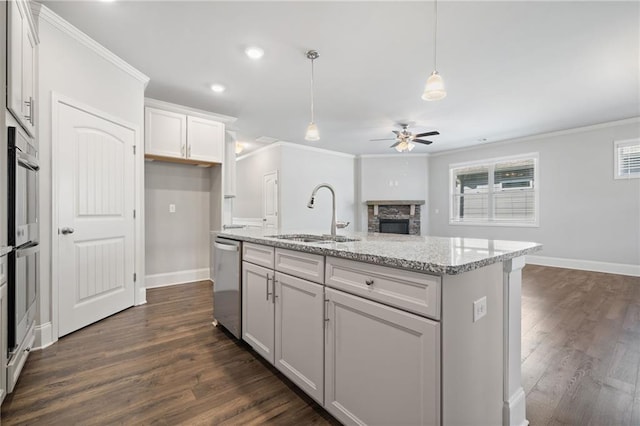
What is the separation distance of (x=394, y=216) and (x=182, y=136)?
5.49 metres

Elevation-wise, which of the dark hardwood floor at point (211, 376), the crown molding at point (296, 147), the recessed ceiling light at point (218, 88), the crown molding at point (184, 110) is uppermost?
the recessed ceiling light at point (218, 88)

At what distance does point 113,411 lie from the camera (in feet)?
5.14

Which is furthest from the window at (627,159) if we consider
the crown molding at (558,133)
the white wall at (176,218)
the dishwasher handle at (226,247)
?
the white wall at (176,218)

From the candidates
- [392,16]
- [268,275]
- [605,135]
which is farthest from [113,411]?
[605,135]

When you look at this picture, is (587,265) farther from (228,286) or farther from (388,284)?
(228,286)

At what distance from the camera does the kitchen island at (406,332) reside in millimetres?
1038

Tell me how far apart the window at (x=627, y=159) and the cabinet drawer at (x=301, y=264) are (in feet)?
20.3

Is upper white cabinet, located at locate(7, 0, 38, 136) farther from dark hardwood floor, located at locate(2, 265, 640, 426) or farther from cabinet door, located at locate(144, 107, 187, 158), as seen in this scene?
dark hardwood floor, located at locate(2, 265, 640, 426)

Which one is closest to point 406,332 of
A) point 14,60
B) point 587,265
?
point 14,60

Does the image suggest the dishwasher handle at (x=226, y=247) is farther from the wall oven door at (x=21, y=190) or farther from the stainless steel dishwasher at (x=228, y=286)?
the wall oven door at (x=21, y=190)

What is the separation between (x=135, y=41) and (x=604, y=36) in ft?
14.0

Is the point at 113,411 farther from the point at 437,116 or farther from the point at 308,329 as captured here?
the point at 437,116

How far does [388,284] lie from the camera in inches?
46.4

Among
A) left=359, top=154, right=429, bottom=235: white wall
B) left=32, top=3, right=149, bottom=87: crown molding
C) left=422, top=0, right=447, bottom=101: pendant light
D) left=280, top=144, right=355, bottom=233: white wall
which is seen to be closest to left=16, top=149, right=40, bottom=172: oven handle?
left=32, top=3, right=149, bottom=87: crown molding
